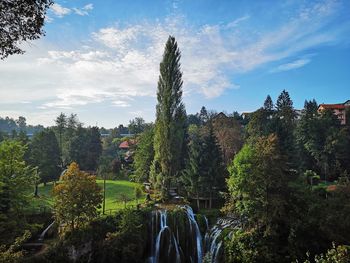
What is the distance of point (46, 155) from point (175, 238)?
90.8 ft

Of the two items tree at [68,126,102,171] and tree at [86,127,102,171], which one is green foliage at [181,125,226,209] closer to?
tree at [86,127,102,171]

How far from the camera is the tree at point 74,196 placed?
939 inches

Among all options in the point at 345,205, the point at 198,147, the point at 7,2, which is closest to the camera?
the point at 7,2

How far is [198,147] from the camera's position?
3538 centimetres

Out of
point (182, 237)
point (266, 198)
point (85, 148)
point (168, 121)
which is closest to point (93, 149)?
point (85, 148)

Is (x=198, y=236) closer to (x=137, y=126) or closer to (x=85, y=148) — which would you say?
(x=85, y=148)

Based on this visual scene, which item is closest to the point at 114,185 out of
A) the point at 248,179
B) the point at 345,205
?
the point at 248,179

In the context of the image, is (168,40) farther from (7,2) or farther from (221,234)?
(7,2)

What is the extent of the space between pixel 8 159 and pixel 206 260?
71.4 ft

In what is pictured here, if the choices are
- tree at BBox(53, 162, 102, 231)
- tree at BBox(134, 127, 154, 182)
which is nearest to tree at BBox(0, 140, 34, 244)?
tree at BBox(53, 162, 102, 231)

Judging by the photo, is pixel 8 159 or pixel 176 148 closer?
pixel 8 159

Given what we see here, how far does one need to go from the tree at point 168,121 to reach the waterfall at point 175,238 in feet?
20.9

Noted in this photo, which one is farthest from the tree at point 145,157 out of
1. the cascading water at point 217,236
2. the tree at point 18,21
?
the tree at point 18,21

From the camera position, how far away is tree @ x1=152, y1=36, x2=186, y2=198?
3578cm
